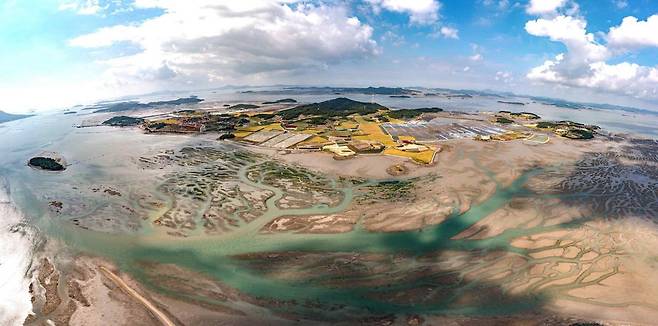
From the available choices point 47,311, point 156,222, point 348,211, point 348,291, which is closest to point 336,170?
point 348,211

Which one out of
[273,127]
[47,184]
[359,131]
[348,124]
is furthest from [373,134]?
[47,184]

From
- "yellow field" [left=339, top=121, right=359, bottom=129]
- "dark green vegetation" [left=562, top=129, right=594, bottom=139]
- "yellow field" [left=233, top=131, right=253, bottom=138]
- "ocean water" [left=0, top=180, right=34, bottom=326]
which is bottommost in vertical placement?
"ocean water" [left=0, top=180, right=34, bottom=326]

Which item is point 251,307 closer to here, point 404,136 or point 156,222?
point 156,222

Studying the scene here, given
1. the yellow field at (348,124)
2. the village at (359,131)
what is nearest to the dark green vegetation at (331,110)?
the village at (359,131)

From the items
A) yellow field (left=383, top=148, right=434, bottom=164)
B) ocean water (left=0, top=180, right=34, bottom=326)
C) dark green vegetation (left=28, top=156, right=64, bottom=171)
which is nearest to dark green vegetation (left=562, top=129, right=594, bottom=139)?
yellow field (left=383, top=148, right=434, bottom=164)

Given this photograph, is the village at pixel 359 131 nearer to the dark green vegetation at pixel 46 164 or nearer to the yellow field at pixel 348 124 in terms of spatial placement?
the yellow field at pixel 348 124

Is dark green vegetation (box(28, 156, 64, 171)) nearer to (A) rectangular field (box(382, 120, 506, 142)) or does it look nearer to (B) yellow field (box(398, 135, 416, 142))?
(B) yellow field (box(398, 135, 416, 142))

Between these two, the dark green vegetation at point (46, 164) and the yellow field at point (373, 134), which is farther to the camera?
the yellow field at point (373, 134)

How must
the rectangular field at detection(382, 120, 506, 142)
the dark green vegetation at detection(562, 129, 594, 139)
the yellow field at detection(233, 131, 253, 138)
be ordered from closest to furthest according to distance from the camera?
the yellow field at detection(233, 131, 253, 138), the rectangular field at detection(382, 120, 506, 142), the dark green vegetation at detection(562, 129, 594, 139)

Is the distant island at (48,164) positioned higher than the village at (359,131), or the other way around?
the village at (359,131)
